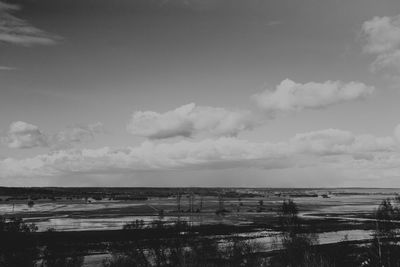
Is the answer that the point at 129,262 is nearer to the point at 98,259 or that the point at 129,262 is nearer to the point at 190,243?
the point at 98,259

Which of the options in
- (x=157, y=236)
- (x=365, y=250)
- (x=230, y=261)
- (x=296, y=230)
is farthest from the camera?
(x=296, y=230)

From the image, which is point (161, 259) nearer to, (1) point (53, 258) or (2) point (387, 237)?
(1) point (53, 258)

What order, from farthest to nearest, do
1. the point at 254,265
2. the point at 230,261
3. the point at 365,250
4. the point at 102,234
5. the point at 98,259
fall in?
the point at 102,234 < the point at 365,250 < the point at 98,259 < the point at 230,261 < the point at 254,265

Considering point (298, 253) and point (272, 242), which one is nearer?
point (298, 253)

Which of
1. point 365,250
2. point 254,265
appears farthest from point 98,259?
point 365,250

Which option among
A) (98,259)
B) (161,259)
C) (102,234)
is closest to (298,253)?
(161,259)

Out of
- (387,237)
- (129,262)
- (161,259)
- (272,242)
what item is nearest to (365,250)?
(387,237)

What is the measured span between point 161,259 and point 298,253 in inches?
670

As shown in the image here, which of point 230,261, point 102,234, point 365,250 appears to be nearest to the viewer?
point 230,261

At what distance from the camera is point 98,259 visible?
53.2 metres

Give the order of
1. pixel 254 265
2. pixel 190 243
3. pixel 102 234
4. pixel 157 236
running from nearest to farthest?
1. pixel 254 265
2. pixel 190 243
3. pixel 157 236
4. pixel 102 234

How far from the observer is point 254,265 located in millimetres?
44125

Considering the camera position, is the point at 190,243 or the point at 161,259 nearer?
the point at 161,259

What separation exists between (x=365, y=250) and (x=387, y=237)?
31.6 feet
